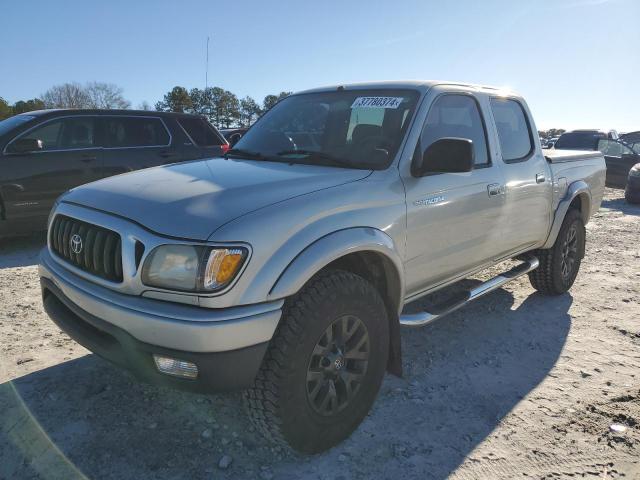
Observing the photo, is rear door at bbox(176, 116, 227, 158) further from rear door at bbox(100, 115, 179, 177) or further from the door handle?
the door handle

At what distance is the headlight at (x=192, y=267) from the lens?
2.06 meters

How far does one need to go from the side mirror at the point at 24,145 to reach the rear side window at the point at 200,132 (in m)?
2.02

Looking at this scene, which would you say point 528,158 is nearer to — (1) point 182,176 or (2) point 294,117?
(2) point 294,117

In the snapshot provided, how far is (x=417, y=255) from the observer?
3.00m

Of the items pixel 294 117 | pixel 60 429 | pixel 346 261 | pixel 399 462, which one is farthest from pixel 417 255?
pixel 60 429

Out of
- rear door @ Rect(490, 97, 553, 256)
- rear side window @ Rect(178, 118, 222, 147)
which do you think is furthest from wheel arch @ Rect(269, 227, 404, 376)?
rear side window @ Rect(178, 118, 222, 147)

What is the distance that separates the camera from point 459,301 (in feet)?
11.3

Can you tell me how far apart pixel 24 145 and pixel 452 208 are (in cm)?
522

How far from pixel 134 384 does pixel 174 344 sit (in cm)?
130

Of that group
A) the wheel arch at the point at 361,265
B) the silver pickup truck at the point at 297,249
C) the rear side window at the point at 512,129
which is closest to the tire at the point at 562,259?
the rear side window at the point at 512,129

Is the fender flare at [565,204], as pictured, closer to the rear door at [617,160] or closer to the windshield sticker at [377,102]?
the windshield sticker at [377,102]

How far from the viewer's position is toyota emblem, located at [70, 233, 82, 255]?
2494 millimetres

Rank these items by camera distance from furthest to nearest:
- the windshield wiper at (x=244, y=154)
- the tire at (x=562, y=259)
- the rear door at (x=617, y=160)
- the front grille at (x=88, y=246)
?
1. the rear door at (x=617, y=160)
2. the tire at (x=562, y=259)
3. the windshield wiper at (x=244, y=154)
4. the front grille at (x=88, y=246)

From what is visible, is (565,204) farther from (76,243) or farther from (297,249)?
(76,243)
